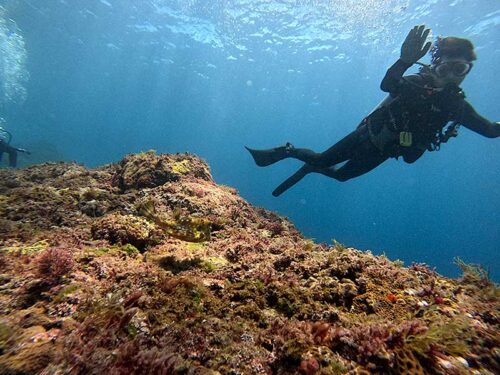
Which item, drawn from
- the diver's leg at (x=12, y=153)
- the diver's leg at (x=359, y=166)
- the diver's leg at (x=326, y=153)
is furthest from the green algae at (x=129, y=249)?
the diver's leg at (x=12, y=153)

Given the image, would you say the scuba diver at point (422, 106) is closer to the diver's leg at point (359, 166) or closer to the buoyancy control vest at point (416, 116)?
the buoyancy control vest at point (416, 116)

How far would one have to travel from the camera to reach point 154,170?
21.4 ft

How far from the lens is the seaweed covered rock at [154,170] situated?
6.41m

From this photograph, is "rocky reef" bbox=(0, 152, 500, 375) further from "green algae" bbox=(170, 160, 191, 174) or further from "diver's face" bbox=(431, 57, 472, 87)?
"diver's face" bbox=(431, 57, 472, 87)

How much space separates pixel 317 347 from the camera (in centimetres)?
213

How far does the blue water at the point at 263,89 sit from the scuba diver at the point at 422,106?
3735 mm

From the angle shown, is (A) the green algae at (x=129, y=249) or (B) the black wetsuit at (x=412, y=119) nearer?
(A) the green algae at (x=129, y=249)

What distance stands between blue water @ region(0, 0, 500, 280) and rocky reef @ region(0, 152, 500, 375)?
186cm

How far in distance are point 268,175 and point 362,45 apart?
97285 mm

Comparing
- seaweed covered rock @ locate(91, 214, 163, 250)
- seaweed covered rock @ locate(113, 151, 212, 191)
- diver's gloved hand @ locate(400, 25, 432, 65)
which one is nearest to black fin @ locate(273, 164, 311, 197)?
seaweed covered rock @ locate(113, 151, 212, 191)

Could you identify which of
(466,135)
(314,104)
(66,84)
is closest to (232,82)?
(314,104)

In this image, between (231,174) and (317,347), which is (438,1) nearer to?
(317,347)

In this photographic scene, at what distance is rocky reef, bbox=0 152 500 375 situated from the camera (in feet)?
6.54

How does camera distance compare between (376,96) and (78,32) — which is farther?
(376,96)
